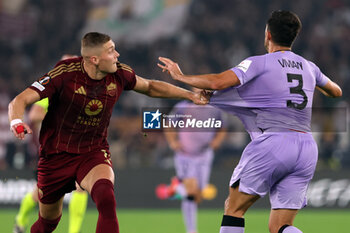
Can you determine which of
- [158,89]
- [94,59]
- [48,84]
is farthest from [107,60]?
[158,89]

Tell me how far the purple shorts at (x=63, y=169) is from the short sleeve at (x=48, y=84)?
2.20ft

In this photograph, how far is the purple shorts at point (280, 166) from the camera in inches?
203

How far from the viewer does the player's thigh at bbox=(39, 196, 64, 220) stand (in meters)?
6.29

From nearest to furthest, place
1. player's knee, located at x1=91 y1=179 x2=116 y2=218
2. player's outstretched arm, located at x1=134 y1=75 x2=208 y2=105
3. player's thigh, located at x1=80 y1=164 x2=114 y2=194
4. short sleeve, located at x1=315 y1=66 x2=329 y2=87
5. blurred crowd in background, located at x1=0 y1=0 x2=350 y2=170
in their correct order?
player's knee, located at x1=91 y1=179 x2=116 y2=218 < short sleeve, located at x1=315 y1=66 x2=329 y2=87 < player's thigh, located at x1=80 y1=164 x2=114 y2=194 < player's outstretched arm, located at x1=134 y1=75 x2=208 y2=105 < blurred crowd in background, located at x1=0 y1=0 x2=350 y2=170

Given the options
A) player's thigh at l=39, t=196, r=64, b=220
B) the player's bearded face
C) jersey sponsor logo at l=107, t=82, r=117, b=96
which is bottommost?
player's thigh at l=39, t=196, r=64, b=220

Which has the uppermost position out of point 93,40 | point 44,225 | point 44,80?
point 93,40

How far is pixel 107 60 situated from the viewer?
574 cm

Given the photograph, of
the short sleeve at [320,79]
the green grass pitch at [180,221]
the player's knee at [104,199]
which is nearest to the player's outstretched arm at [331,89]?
the short sleeve at [320,79]

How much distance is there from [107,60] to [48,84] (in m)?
0.56

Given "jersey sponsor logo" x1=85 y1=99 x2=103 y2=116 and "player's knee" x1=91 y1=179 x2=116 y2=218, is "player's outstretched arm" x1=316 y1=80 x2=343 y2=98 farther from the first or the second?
"player's knee" x1=91 y1=179 x2=116 y2=218

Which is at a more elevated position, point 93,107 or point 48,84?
point 48,84

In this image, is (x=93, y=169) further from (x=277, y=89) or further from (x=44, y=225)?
(x=277, y=89)

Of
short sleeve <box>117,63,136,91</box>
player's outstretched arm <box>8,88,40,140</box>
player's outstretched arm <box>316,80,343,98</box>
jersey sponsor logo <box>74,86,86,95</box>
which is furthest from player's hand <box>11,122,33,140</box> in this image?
player's outstretched arm <box>316,80,343,98</box>

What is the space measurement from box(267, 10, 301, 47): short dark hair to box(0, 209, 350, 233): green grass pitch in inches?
200
